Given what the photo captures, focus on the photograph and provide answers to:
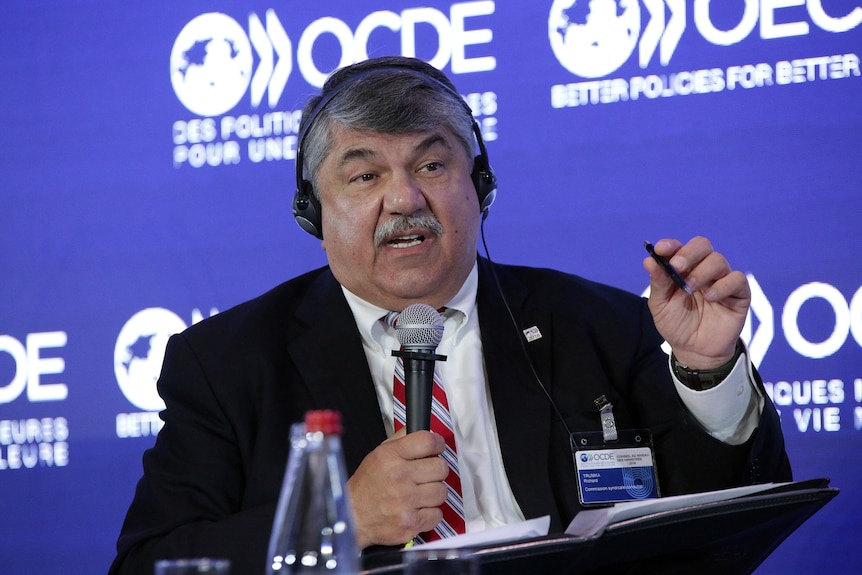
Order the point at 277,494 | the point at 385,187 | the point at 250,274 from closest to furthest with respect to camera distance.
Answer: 1. the point at 277,494
2. the point at 385,187
3. the point at 250,274

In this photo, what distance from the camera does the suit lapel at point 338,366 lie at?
224cm

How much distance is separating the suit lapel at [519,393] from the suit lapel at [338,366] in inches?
11.0

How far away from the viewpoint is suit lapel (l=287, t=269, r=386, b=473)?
2.24 meters

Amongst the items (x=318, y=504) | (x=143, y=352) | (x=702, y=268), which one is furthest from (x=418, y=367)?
(x=143, y=352)

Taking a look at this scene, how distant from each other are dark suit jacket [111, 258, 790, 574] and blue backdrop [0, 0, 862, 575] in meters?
0.57

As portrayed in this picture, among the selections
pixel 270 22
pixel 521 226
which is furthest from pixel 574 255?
pixel 270 22

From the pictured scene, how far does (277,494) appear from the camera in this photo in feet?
7.10

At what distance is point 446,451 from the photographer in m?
2.25

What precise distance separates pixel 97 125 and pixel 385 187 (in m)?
1.58

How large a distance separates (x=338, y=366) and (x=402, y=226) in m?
0.34

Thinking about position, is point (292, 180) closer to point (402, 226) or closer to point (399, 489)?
point (402, 226)

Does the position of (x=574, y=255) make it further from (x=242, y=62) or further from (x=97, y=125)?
(x=97, y=125)

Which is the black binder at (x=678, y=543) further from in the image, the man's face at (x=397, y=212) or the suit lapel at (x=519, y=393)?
the man's face at (x=397, y=212)

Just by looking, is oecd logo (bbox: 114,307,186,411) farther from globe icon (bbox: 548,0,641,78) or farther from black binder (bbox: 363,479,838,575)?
black binder (bbox: 363,479,838,575)
